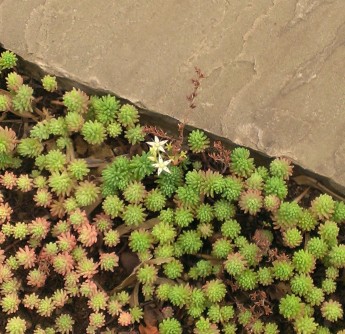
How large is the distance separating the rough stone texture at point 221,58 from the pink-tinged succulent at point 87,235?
77 centimetres

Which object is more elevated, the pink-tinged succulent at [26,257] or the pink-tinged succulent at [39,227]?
the pink-tinged succulent at [39,227]

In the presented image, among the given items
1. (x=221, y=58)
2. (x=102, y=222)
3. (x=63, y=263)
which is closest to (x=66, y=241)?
(x=63, y=263)

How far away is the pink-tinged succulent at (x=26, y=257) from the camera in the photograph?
3.53 meters

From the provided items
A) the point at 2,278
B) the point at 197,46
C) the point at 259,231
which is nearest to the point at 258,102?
the point at 197,46

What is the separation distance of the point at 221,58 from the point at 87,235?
4.19 ft

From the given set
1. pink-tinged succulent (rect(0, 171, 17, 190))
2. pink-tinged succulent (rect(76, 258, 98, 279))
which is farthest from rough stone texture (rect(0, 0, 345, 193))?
pink-tinged succulent (rect(76, 258, 98, 279))

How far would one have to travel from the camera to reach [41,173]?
3758 millimetres

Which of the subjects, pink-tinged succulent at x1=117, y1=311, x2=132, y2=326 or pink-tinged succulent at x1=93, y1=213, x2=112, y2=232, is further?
pink-tinged succulent at x1=93, y1=213, x2=112, y2=232

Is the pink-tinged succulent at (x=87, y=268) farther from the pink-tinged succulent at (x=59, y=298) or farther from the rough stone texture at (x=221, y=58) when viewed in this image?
the rough stone texture at (x=221, y=58)

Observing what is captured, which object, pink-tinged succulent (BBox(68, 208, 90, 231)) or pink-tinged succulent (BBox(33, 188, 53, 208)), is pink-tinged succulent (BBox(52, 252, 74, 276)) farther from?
pink-tinged succulent (BBox(33, 188, 53, 208))

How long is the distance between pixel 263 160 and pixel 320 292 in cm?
80

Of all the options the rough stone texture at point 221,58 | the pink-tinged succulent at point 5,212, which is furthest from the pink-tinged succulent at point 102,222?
the rough stone texture at point 221,58

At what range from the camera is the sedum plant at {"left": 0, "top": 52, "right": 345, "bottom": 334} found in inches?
137

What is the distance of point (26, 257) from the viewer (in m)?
3.53
